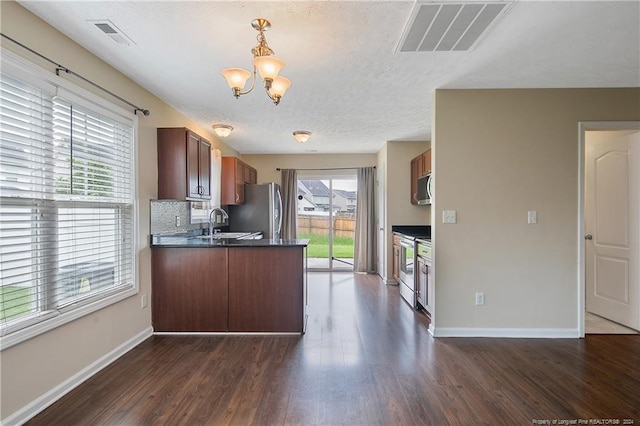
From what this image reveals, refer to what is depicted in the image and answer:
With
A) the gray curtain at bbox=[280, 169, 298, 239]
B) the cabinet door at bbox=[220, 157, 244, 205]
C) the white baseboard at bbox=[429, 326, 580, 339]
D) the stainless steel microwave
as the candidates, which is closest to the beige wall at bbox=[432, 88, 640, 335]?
the white baseboard at bbox=[429, 326, 580, 339]

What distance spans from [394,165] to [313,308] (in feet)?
9.50

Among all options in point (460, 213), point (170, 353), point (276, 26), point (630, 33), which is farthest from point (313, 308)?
point (630, 33)

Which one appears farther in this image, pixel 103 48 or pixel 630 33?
pixel 103 48

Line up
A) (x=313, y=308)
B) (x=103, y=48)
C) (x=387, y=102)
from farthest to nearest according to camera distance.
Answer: (x=313, y=308)
(x=387, y=102)
(x=103, y=48)

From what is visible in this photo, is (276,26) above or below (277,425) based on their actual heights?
above

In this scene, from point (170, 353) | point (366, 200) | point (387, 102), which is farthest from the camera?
point (366, 200)

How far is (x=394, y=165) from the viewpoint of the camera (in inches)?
229

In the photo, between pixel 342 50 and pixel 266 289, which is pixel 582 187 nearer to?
pixel 342 50

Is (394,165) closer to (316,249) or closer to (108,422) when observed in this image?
(316,249)

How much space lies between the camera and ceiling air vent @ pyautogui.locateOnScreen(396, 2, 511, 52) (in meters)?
1.94

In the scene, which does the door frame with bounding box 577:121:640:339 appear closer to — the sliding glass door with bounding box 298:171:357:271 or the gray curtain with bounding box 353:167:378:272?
the gray curtain with bounding box 353:167:378:272

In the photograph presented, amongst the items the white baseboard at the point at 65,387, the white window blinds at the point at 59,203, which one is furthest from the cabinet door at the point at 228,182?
the white baseboard at the point at 65,387

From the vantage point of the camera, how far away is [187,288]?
11.3 feet

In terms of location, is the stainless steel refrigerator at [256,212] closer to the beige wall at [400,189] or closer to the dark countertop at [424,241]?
the beige wall at [400,189]
